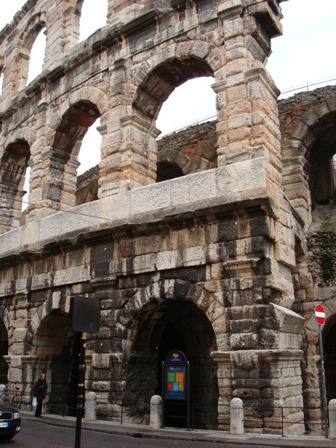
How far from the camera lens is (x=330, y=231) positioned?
11.8 m

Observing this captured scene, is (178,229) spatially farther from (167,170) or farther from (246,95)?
(167,170)

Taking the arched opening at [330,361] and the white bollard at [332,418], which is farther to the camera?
the arched opening at [330,361]

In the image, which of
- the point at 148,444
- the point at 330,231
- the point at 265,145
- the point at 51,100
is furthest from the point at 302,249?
the point at 51,100

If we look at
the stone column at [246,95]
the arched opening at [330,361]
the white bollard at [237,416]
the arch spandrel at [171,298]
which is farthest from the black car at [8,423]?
the arched opening at [330,361]

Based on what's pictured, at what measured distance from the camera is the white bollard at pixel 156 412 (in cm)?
909

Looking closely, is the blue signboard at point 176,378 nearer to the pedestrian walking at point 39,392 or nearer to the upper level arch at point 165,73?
the pedestrian walking at point 39,392

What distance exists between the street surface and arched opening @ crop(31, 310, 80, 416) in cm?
311

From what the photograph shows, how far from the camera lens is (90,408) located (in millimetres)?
9969

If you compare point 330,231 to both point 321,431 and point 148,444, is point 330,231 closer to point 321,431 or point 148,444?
point 321,431

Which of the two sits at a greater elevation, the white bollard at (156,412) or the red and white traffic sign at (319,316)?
the red and white traffic sign at (319,316)

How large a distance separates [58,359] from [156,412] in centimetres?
434

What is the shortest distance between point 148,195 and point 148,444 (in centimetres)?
495

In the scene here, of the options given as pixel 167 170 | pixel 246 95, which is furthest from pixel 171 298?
pixel 167 170

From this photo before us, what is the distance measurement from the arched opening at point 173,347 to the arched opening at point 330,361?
8.92ft
